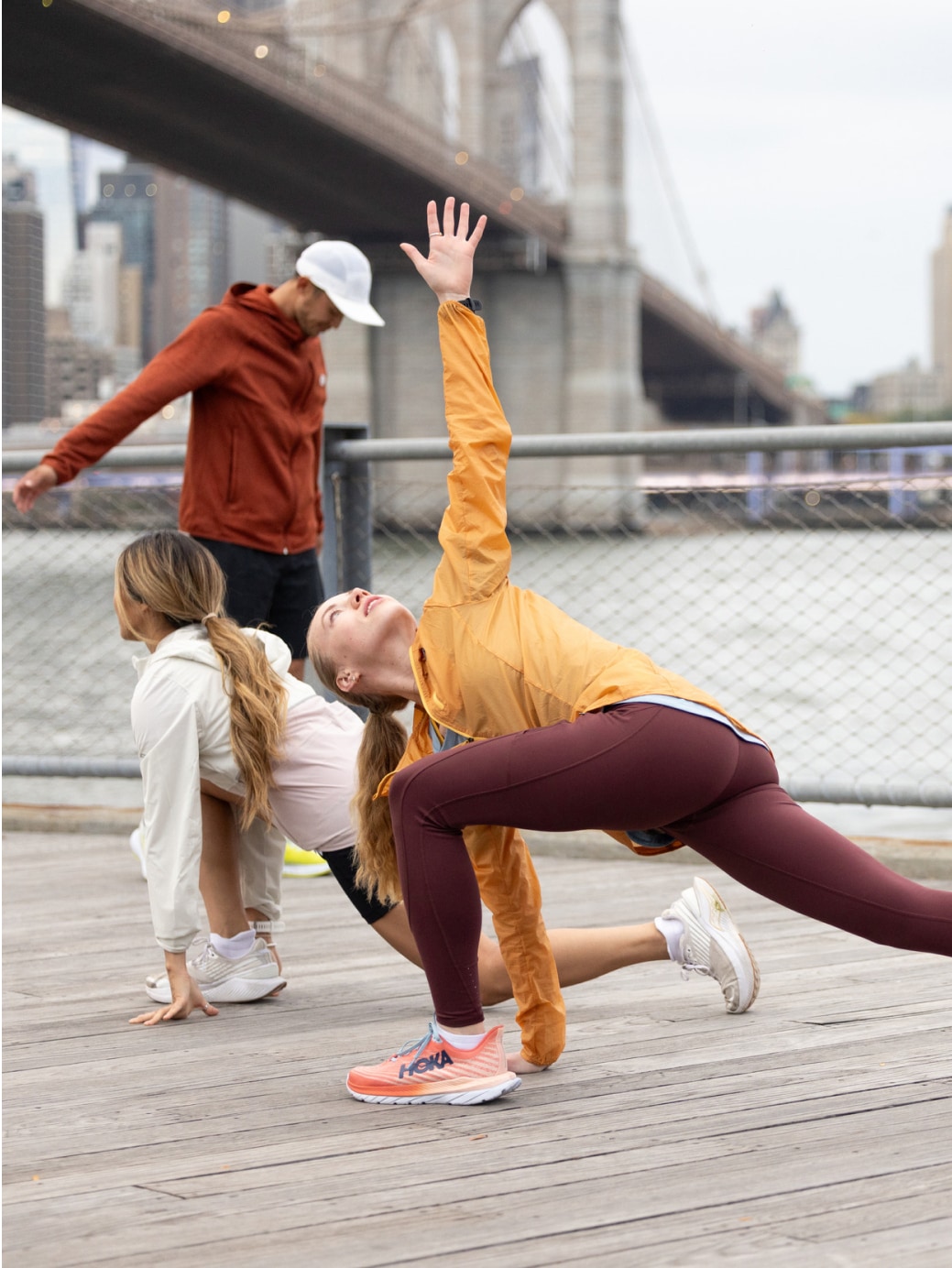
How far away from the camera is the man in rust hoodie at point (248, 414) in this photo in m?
3.31

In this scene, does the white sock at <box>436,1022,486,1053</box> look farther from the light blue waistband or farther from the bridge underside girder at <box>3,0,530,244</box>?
the bridge underside girder at <box>3,0,530,244</box>

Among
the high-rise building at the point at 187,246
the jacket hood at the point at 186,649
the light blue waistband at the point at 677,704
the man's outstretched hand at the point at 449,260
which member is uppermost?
the high-rise building at the point at 187,246

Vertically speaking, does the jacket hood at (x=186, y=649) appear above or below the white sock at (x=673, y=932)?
above

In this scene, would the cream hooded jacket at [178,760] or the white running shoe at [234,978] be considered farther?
the white running shoe at [234,978]

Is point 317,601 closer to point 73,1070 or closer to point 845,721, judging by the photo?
point 73,1070

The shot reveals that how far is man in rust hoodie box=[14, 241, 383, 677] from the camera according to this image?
3.31 meters

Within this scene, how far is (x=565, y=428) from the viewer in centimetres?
3469

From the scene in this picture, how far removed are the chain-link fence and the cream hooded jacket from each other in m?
1.39

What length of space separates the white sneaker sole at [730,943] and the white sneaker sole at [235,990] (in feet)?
2.40

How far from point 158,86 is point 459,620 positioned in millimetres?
22888

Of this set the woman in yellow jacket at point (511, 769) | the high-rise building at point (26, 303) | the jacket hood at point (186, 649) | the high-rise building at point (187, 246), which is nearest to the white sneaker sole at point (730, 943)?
the woman in yellow jacket at point (511, 769)

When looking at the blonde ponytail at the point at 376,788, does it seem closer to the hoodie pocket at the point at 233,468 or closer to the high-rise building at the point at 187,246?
the hoodie pocket at the point at 233,468

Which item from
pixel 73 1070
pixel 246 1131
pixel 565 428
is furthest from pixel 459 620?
pixel 565 428

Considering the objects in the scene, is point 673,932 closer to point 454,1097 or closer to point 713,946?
point 713,946
